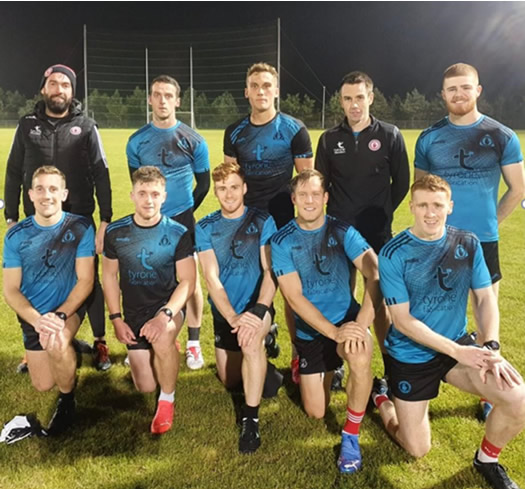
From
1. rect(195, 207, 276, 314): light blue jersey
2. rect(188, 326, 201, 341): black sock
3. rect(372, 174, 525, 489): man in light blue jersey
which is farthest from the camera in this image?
rect(188, 326, 201, 341): black sock

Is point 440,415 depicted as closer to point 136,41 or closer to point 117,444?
point 117,444

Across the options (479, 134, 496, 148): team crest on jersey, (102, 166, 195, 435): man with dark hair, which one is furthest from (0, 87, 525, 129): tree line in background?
(479, 134, 496, 148): team crest on jersey

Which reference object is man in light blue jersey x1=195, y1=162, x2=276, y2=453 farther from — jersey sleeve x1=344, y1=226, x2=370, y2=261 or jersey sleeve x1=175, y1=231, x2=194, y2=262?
jersey sleeve x1=344, y1=226, x2=370, y2=261

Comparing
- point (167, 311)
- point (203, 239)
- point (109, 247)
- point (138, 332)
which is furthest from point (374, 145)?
point (138, 332)

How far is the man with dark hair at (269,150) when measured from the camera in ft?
13.1

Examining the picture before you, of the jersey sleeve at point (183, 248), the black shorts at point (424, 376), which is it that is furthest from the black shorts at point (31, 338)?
the black shorts at point (424, 376)

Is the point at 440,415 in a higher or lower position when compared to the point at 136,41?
lower

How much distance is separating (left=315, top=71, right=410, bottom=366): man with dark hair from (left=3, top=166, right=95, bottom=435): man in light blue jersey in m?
1.90

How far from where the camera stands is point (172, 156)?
13.8 feet

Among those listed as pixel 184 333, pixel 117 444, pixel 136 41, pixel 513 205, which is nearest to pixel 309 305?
pixel 117 444

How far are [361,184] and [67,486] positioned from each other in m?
2.77

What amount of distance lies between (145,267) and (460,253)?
2.09m

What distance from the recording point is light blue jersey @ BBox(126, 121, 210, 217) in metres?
4.21

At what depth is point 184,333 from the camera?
192 inches
